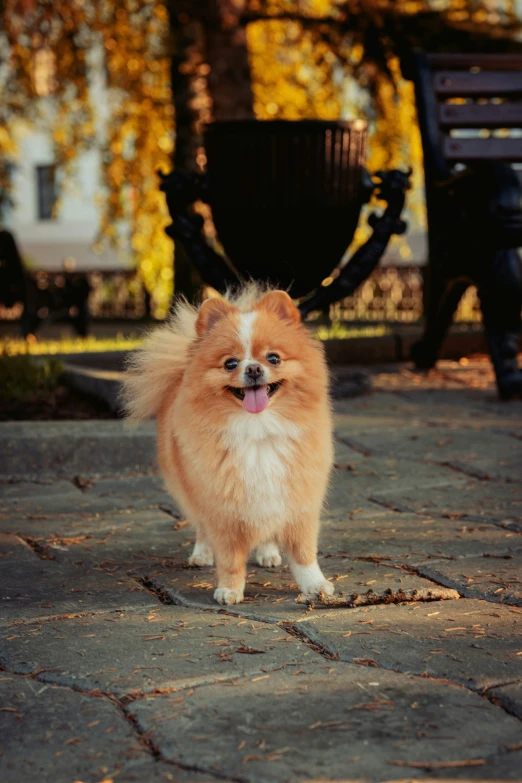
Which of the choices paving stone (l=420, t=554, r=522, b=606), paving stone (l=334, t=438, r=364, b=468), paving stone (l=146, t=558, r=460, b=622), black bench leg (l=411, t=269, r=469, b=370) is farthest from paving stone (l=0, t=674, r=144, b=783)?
black bench leg (l=411, t=269, r=469, b=370)

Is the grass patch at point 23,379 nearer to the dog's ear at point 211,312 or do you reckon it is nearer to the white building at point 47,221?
the dog's ear at point 211,312

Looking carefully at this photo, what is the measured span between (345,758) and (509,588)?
1.32m

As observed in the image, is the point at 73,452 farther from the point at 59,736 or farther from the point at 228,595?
the point at 59,736

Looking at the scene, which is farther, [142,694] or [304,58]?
[304,58]

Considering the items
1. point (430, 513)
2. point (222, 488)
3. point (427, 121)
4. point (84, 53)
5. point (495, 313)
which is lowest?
point (430, 513)

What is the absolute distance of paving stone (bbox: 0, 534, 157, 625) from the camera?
308 centimetres

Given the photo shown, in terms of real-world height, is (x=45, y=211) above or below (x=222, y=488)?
above

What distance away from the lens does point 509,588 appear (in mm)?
3195

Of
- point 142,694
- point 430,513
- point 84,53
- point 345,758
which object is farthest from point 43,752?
point 84,53

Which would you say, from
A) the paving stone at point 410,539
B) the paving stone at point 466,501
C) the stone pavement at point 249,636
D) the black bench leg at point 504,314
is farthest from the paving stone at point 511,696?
the black bench leg at point 504,314

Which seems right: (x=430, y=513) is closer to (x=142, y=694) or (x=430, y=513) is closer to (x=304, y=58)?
(x=142, y=694)

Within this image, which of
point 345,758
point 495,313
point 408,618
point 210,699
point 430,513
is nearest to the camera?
point 345,758

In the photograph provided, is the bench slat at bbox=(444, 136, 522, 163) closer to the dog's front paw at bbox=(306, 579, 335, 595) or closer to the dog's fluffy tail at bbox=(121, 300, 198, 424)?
the dog's fluffy tail at bbox=(121, 300, 198, 424)

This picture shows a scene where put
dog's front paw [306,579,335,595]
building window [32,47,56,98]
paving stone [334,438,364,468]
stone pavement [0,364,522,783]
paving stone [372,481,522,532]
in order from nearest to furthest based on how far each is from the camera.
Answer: stone pavement [0,364,522,783], dog's front paw [306,579,335,595], paving stone [372,481,522,532], paving stone [334,438,364,468], building window [32,47,56,98]
